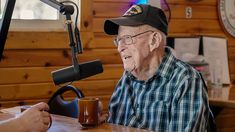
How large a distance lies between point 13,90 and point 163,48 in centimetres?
107

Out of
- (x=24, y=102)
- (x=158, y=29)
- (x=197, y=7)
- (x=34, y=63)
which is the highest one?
(x=197, y=7)

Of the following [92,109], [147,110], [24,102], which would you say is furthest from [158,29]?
[24,102]

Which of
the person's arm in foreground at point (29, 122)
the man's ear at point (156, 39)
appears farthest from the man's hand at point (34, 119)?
the man's ear at point (156, 39)

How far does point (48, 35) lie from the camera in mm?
2598

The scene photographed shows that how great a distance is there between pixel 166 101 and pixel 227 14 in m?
1.85

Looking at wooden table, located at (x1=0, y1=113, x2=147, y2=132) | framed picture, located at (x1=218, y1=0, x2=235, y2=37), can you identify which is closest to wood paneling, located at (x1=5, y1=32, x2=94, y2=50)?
wooden table, located at (x1=0, y1=113, x2=147, y2=132)

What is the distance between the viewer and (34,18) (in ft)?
8.86

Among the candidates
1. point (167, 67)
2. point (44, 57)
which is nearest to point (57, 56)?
Answer: point (44, 57)

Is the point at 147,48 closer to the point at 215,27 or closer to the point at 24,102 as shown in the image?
the point at 24,102

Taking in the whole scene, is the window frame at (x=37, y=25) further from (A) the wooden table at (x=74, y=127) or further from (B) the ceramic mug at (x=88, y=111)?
(B) the ceramic mug at (x=88, y=111)

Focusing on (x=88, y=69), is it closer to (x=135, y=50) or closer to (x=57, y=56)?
(x=135, y=50)

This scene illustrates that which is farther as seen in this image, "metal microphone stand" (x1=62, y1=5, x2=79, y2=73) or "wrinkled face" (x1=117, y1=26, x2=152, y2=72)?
"wrinkled face" (x1=117, y1=26, x2=152, y2=72)

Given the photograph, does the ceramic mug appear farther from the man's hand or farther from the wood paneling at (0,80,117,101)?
the wood paneling at (0,80,117,101)

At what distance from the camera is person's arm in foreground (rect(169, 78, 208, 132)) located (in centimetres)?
167
